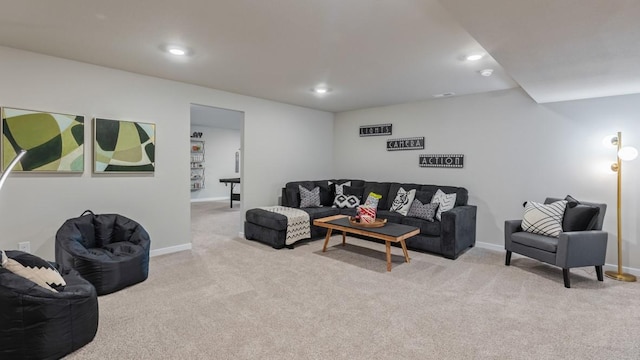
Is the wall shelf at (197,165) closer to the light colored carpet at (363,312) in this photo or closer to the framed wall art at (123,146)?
the framed wall art at (123,146)

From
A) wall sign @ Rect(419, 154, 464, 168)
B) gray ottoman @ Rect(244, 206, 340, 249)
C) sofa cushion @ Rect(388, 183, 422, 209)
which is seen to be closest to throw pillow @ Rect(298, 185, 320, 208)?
gray ottoman @ Rect(244, 206, 340, 249)

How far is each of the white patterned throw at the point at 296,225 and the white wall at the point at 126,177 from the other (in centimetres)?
83

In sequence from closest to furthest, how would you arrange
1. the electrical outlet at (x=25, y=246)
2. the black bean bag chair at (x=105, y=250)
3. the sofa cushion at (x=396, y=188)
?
the black bean bag chair at (x=105, y=250)
the electrical outlet at (x=25, y=246)
the sofa cushion at (x=396, y=188)

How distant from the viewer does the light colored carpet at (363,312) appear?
2.12 metres

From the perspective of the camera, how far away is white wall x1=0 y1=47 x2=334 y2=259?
10.5ft

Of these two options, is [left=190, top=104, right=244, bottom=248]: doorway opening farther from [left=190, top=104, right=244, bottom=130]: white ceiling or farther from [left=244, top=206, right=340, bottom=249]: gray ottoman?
[left=244, top=206, right=340, bottom=249]: gray ottoman

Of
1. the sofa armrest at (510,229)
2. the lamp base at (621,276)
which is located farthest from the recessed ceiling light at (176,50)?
the lamp base at (621,276)

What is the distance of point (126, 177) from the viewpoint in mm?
3914

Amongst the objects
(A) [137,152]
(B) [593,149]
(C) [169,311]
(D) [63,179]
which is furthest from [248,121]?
(B) [593,149]

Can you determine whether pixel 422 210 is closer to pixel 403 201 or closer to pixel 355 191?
pixel 403 201

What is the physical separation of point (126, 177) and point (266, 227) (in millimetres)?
1933

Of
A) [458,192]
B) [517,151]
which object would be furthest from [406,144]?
[517,151]

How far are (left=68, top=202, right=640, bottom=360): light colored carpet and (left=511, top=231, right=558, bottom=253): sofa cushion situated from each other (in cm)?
35

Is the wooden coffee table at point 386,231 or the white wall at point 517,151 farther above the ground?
the white wall at point 517,151
